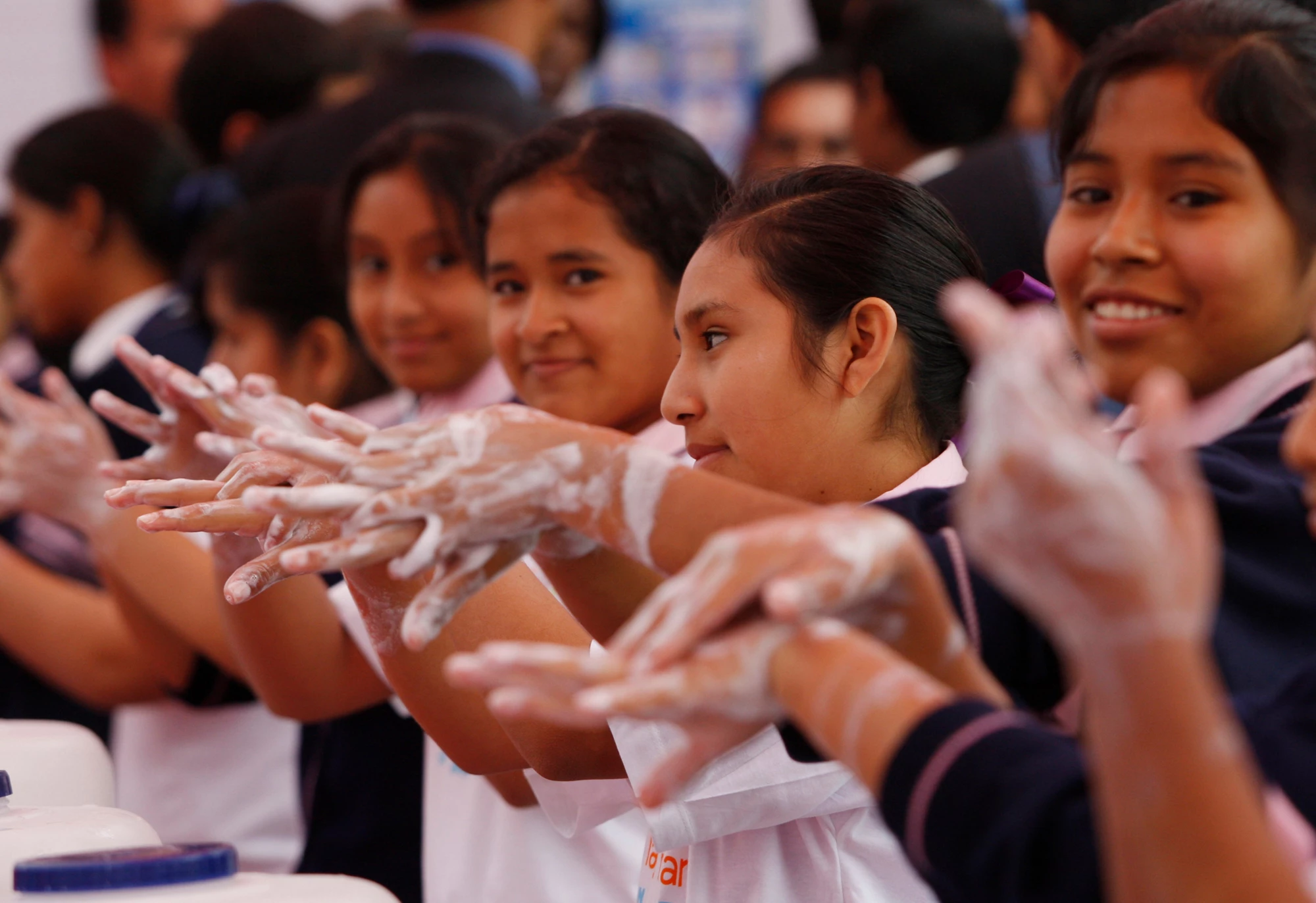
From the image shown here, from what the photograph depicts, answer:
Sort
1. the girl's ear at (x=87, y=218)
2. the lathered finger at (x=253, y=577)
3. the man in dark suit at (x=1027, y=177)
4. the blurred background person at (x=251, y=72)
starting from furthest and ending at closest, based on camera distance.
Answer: the blurred background person at (x=251, y=72), the girl's ear at (x=87, y=218), the man in dark suit at (x=1027, y=177), the lathered finger at (x=253, y=577)

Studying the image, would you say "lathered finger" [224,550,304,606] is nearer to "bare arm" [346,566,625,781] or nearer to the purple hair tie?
"bare arm" [346,566,625,781]

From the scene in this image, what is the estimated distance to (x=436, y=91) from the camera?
2730 mm

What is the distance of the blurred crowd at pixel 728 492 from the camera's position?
74 cm

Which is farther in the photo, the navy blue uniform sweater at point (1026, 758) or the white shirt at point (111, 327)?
the white shirt at point (111, 327)

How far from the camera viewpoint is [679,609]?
81 cm

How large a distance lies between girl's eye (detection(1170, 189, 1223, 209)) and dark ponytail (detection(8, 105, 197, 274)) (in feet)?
7.25

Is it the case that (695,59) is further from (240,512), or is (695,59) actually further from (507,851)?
(240,512)

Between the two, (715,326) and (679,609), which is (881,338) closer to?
(715,326)

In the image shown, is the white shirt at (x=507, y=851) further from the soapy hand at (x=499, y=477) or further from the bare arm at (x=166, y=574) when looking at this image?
the soapy hand at (x=499, y=477)

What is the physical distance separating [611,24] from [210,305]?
2508 millimetres

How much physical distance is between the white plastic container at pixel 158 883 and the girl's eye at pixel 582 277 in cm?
85

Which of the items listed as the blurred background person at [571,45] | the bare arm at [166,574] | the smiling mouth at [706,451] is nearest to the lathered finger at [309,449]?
the smiling mouth at [706,451]

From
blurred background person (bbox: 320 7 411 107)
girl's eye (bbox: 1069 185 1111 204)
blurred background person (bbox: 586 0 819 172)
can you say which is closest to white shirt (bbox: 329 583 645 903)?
girl's eye (bbox: 1069 185 1111 204)

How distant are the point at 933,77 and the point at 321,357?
116cm
